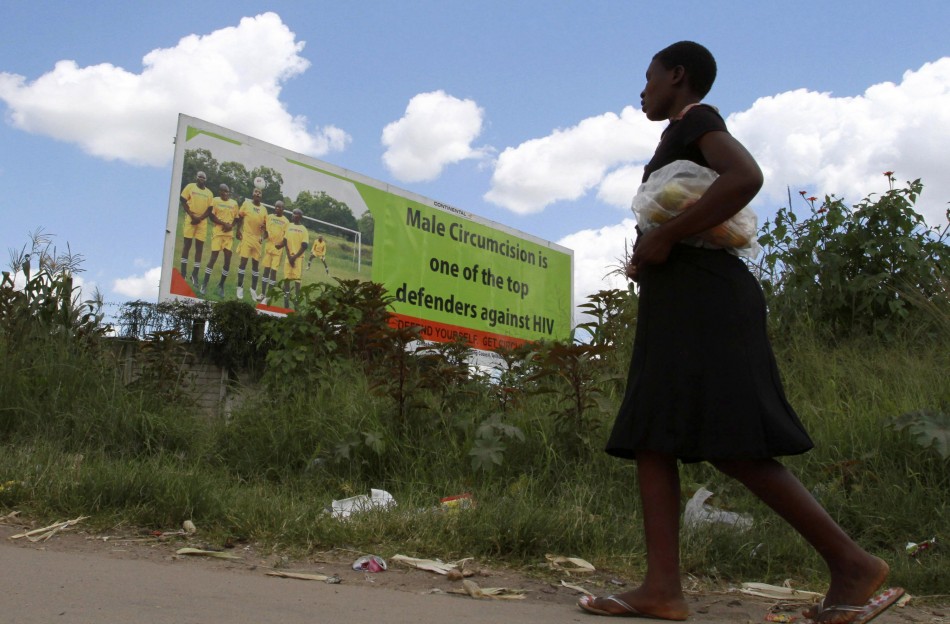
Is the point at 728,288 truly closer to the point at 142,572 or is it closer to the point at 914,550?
the point at 914,550

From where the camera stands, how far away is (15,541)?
320cm

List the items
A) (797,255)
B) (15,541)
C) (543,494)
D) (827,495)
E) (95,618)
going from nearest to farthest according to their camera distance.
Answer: (95,618) → (15,541) → (827,495) → (543,494) → (797,255)

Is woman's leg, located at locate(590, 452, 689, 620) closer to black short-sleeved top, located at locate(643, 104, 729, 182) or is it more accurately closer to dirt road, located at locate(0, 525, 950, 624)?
dirt road, located at locate(0, 525, 950, 624)

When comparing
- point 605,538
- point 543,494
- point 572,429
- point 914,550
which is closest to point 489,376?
point 572,429

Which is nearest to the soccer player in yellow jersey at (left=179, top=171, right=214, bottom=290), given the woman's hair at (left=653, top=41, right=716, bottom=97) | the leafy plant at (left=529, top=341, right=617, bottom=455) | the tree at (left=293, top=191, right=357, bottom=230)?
the tree at (left=293, top=191, right=357, bottom=230)

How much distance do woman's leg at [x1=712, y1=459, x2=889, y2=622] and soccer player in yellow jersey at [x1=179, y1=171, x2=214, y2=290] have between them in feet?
22.7

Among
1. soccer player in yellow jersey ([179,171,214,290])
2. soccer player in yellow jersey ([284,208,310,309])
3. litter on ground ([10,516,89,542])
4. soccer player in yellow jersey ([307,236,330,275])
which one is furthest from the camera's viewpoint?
soccer player in yellow jersey ([307,236,330,275])

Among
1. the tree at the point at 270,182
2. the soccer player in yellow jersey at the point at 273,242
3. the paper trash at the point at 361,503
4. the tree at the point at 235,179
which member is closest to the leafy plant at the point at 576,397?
the paper trash at the point at 361,503

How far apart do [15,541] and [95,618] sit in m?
1.39

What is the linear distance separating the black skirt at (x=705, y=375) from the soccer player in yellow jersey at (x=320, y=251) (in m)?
7.35

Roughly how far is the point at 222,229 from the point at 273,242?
2.03 feet

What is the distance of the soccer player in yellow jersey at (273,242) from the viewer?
8953mm

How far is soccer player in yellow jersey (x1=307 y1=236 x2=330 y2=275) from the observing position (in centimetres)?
948

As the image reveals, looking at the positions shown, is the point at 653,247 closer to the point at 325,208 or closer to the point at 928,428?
the point at 928,428
